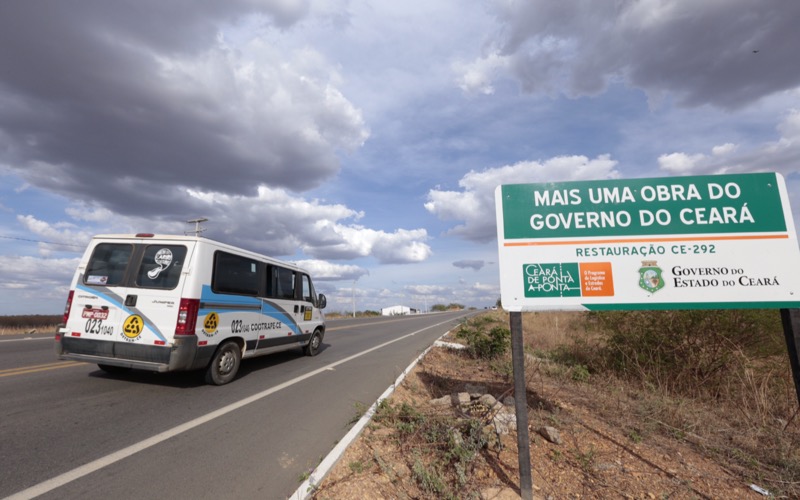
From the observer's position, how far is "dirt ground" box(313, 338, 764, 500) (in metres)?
3.25

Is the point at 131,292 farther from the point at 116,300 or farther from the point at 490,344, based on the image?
the point at 490,344

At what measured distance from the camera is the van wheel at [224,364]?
662cm

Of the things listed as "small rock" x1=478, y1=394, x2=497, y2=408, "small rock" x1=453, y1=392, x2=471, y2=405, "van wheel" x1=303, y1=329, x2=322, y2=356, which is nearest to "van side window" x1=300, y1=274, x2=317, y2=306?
"van wheel" x1=303, y1=329, x2=322, y2=356

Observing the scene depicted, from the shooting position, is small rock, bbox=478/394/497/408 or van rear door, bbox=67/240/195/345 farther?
van rear door, bbox=67/240/195/345

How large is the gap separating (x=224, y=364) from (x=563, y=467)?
5770mm

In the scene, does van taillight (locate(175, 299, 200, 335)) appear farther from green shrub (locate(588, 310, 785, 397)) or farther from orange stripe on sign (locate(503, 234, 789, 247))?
green shrub (locate(588, 310, 785, 397))

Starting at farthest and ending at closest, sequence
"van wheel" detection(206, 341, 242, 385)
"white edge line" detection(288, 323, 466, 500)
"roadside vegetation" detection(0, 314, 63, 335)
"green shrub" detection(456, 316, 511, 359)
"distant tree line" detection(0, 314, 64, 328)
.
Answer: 1. "distant tree line" detection(0, 314, 64, 328)
2. "roadside vegetation" detection(0, 314, 63, 335)
3. "green shrub" detection(456, 316, 511, 359)
4. "van wheel" detection(206, 341, 242, 385)
5. "white edge line" detection(288, 323, 466, 500)

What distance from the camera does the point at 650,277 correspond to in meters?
3.56

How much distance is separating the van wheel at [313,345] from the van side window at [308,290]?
36.7 inches

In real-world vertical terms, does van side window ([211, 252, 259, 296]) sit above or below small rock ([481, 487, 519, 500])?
above

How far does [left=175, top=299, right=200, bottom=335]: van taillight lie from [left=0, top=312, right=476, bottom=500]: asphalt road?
102cm

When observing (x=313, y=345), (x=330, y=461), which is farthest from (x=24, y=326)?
(x=330, y=461)

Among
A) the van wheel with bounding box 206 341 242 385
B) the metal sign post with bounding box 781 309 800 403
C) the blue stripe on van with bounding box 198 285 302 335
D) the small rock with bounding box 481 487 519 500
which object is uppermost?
the blue stripe on van with bounding box 198 285 302 335

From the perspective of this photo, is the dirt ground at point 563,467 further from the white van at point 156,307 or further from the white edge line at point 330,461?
the white van at point 156,307
